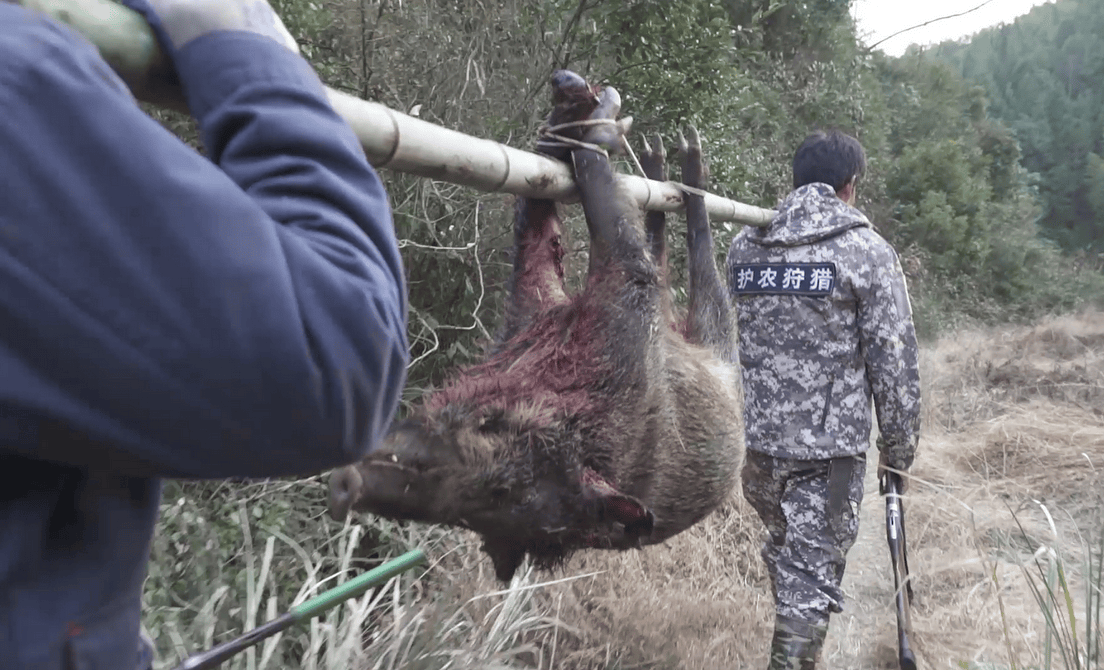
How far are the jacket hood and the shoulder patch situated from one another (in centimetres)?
12

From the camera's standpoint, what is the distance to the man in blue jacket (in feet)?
1.91

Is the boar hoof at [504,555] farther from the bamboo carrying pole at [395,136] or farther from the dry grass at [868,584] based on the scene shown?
the dry grass at [868,584]

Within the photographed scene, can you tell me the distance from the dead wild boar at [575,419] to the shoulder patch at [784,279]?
1061mm

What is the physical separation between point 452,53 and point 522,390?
3.36m

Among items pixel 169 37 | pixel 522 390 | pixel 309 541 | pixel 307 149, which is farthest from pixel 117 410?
pixel 309 541

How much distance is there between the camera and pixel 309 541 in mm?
3414

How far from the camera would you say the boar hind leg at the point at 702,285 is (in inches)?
116

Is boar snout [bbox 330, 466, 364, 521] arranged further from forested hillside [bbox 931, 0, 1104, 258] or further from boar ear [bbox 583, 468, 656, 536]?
forested hillside [bbox 931, 0, 1104, 258]

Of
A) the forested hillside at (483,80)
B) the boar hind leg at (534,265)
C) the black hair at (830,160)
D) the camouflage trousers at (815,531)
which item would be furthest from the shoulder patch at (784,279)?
the boar hind leg at (534,265)

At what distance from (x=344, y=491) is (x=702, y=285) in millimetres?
1919

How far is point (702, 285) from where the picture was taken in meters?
3.03

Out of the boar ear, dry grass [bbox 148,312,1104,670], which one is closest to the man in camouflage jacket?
dry grass [bbox 148,312,1104,670]

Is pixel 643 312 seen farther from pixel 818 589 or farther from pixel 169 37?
pixel 818 589

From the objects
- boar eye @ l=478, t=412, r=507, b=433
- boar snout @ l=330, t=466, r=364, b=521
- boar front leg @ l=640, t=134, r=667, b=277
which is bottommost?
boar snout @ l=330, t=466, r=364, b=521
